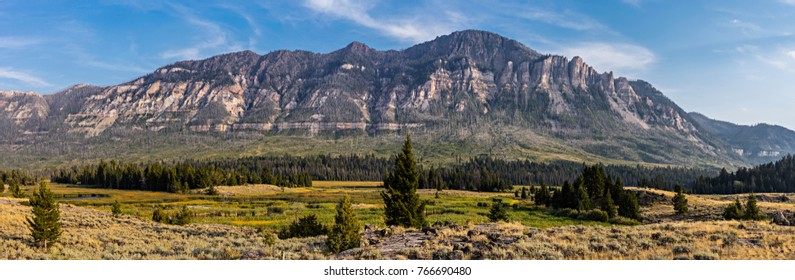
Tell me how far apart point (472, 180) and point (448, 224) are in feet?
470

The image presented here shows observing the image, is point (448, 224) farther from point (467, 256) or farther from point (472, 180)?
point (472, 180)

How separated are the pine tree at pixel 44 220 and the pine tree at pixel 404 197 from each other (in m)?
24.3

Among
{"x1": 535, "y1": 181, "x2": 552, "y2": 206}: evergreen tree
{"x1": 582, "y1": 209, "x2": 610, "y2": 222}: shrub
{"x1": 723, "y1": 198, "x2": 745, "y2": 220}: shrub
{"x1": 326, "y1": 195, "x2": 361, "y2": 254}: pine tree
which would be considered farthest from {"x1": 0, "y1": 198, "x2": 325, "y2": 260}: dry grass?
{"x1": 535, "y1": 181, "x2": 552, "y2": 206}: evergreen tree

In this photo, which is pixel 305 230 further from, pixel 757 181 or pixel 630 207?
pixel 757 181

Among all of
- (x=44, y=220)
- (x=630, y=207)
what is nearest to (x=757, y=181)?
(x=630, y=207)

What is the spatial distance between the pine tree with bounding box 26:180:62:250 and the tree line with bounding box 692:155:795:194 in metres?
189

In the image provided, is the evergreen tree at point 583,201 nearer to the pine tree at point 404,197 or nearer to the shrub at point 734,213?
the shrub at point 734,213

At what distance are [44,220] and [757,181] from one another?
677ft

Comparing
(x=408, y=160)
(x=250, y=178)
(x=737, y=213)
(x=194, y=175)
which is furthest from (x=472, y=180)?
(x=408, y=160)

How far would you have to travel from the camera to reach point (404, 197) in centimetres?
3941

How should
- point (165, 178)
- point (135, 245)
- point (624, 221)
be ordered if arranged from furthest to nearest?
point (165, 178) < point (624, 221) < point (135, 245)

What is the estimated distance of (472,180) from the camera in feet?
567

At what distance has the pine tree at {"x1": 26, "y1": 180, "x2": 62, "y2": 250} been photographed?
90.9 ft

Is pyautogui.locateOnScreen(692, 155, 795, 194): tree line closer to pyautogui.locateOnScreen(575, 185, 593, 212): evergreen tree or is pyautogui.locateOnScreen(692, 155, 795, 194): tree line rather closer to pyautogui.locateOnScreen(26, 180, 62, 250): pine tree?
pyautogui.locateOnScreen(575, 185, 593, 212): evergreen tree
